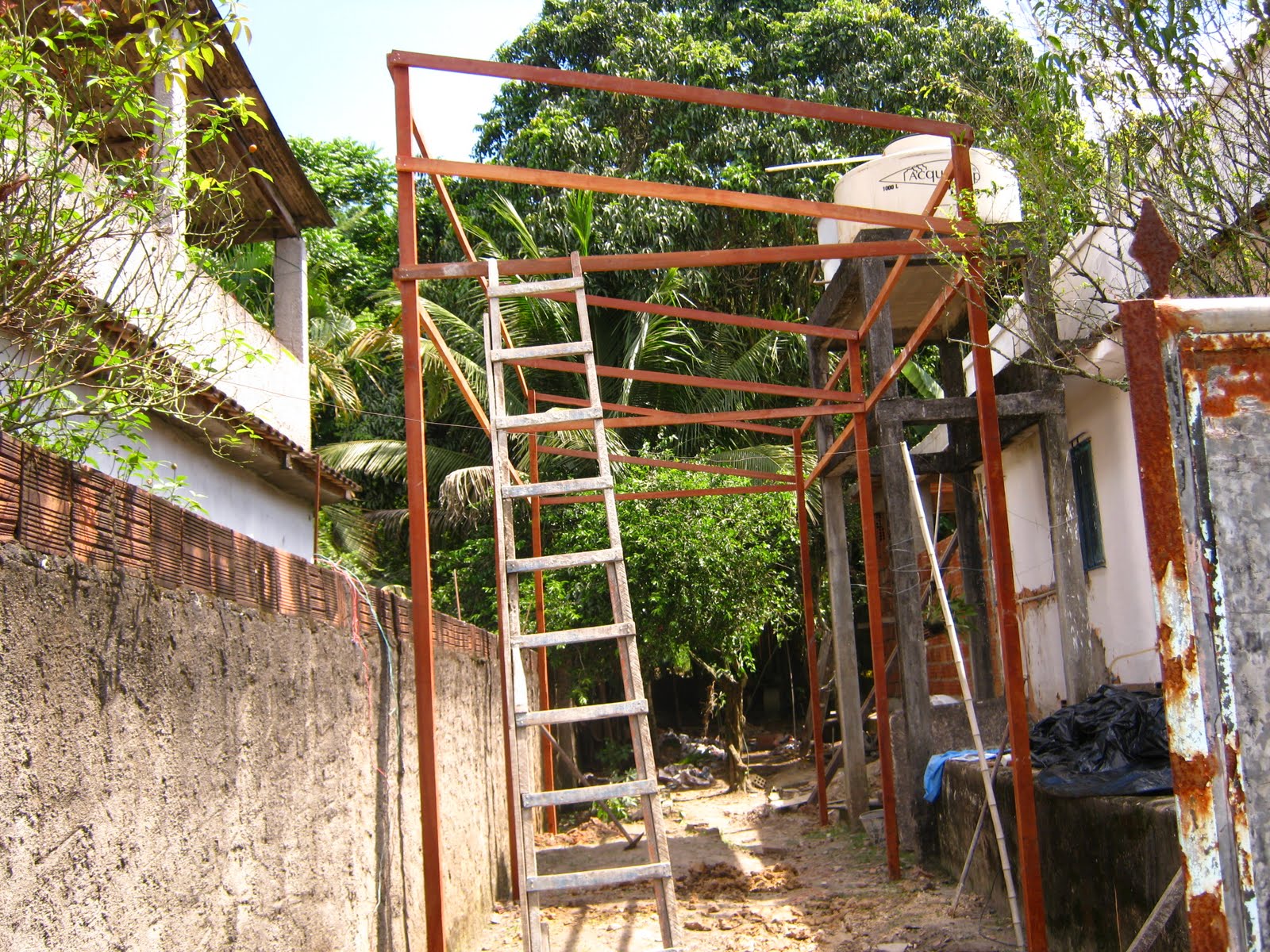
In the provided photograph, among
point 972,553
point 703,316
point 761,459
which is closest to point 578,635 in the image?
Answer: point 703,316

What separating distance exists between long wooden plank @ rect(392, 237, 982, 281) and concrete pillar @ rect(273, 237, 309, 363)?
22.3 ft

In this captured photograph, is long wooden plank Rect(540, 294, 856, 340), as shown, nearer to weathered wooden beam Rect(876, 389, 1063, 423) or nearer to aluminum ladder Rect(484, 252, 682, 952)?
aluminum ladder Rect(484, 252, 682, 952)

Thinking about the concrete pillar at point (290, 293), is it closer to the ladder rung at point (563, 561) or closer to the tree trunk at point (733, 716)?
the tree trunk at point (733, 716)

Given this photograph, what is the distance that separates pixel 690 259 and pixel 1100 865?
3219 mm

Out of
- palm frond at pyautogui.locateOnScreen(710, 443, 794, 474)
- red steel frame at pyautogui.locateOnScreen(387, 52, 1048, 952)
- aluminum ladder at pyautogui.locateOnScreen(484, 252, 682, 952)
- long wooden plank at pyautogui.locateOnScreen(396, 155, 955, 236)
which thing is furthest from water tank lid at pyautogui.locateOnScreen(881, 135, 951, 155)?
palm frond at pyautogui.locateOnScreen(710, 443, 794, 474)

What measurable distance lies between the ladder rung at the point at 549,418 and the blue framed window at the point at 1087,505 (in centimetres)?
511

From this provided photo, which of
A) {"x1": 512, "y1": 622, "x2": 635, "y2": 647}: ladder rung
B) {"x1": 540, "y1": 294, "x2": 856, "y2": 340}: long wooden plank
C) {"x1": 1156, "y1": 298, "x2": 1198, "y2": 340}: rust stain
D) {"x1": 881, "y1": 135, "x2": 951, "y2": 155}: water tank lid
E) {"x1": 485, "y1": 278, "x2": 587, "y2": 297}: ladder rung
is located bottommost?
{"x1": 512, "y1": 622, "x2": 635, "y2": 647}: ladder rung

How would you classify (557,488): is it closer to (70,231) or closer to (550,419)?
(550,419)

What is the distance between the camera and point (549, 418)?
15.4ft

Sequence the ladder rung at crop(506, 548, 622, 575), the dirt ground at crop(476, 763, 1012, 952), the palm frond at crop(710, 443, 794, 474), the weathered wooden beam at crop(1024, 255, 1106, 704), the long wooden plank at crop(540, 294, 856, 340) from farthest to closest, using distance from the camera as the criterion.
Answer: the palm frond at crop(710, 443, 794, 474)
the weathered wooden beam at crop(1024, 255, 1106, 704)
the dirt ground at crop(476, 763, 1012, 952)
the long wooden plank at crop(540, 294, 856, 340)
the ladder rung at crop(506, 548, 622, 575)

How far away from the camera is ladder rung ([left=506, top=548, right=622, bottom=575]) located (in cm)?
426

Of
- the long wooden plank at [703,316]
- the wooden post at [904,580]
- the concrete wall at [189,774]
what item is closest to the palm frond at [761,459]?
the wooden post at [904,580]

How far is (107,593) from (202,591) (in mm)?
597

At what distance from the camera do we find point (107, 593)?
2545 mm
